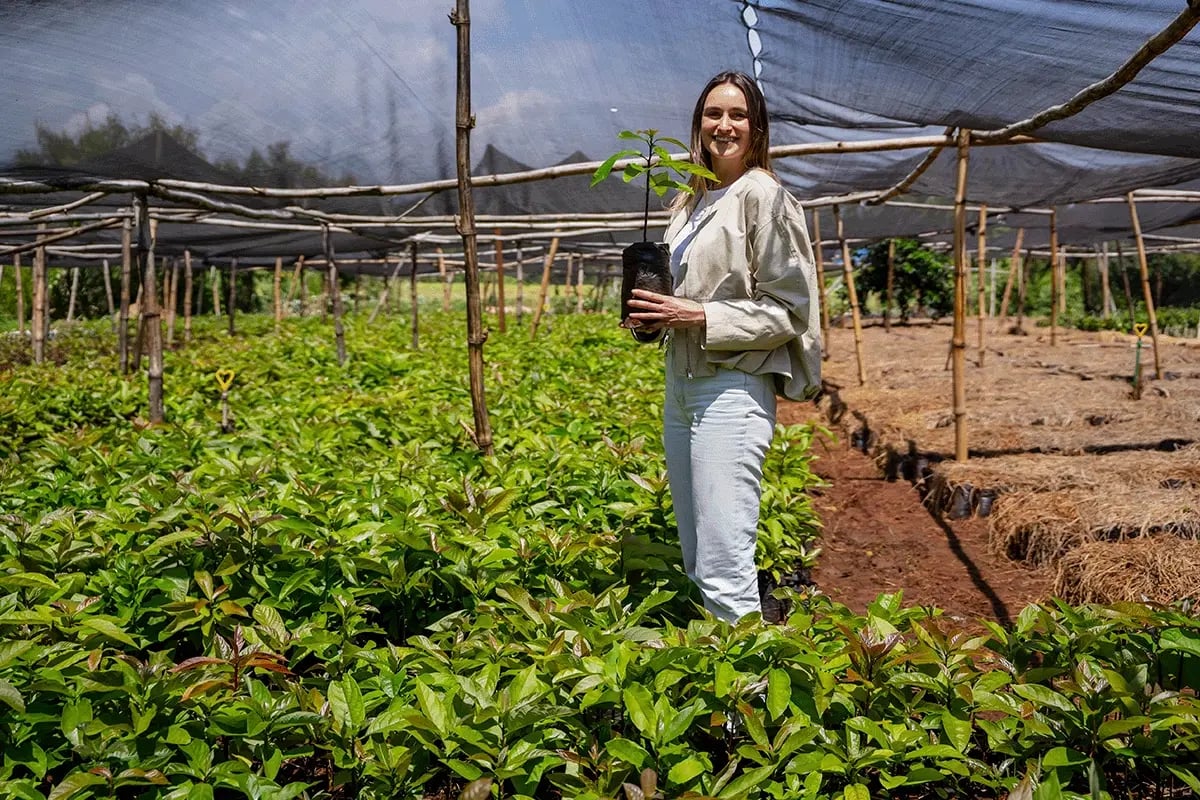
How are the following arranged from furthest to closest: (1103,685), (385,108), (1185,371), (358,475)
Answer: (1185,371)
(385,108)
(358,475)
(1103,685)

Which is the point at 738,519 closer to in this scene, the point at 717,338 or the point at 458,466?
the point at 717,338

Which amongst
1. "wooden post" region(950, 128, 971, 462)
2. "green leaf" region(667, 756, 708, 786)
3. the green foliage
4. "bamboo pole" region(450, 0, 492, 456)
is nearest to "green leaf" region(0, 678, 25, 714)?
the green foliage

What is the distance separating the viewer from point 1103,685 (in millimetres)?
1842

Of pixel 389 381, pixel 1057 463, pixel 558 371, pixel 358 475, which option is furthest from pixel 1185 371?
pixel 358 475

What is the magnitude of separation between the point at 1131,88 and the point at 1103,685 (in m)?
2.57

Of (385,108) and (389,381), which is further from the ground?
(385,108)

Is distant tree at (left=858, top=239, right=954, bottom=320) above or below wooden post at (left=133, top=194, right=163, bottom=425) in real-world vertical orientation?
above

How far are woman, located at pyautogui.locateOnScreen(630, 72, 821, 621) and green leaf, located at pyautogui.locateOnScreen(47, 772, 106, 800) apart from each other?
1394mm

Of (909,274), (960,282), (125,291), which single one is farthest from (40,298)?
(909,274)

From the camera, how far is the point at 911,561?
179 inches

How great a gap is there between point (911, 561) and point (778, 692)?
2.97 metres

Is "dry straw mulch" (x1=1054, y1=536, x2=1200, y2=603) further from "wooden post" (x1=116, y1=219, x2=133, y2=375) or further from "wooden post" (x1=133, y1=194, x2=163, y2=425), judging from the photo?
"wooden post" (x1=116, y1=219, x2=133, y2=375)

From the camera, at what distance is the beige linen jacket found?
7.32ft

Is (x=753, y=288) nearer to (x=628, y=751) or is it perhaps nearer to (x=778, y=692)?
(x=778, y=692)
